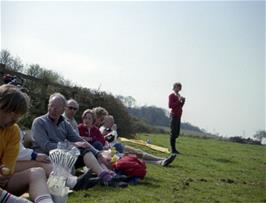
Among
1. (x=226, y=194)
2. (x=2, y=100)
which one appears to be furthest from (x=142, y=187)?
(x=2, y=100)

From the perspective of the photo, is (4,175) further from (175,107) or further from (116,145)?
(175,107)

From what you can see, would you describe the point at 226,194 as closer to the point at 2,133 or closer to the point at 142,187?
the point at 142,187

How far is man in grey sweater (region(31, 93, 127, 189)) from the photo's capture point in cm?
559

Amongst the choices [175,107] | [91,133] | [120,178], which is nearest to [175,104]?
[175,107]

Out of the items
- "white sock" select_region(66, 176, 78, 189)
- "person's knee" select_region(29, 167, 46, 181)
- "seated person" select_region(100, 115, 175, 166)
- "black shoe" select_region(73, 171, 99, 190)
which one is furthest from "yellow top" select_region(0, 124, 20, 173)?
"seated person" select_region(100, 115, 175, 166)

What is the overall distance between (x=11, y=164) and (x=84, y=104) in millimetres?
12345

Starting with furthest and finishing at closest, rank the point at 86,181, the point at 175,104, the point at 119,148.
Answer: the point at 175,104 < the point at 119,148 < the point at 86,181

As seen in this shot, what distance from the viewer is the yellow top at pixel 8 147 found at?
3530 mm

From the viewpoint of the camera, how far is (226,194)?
6.72 m

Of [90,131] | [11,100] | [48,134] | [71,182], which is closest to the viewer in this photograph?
[11,100]

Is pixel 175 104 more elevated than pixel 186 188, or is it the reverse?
pixel 175 104

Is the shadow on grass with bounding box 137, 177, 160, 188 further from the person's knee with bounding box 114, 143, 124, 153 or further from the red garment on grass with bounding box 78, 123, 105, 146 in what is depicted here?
the person's knee with bounding box 114, 143, 124, 153

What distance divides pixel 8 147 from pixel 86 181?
2110 millimetres

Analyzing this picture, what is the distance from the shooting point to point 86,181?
18.1 feet
